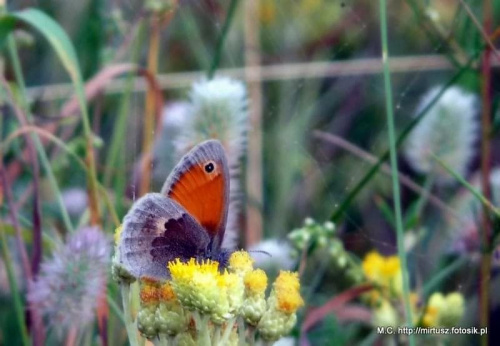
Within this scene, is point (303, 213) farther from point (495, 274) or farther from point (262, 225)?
point (495, 274)

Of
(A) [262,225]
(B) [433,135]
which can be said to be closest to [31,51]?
(A) [262,225]

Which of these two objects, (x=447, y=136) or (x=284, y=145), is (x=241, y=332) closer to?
(x=447, y=136)

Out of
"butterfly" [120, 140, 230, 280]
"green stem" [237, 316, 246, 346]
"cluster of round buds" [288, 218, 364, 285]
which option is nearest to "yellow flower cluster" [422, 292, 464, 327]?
"cluster of round buds" [288, 218, 364, 285]

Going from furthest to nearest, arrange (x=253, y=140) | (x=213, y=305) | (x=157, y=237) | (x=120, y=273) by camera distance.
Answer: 1. (x=253, y=140)
2. (x=157, y=237)
3. (x=120, y=273)
4. (x=213, y=305)

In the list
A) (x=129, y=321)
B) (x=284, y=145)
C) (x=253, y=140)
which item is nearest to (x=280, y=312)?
(x=129, y=321)

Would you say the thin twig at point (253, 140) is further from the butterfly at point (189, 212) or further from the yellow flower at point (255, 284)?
the yellow flower at point (255, 284)

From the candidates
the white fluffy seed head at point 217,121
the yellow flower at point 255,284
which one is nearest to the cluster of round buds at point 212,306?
the yellow flower at point 255,284

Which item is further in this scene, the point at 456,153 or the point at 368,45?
the point at 368,45
